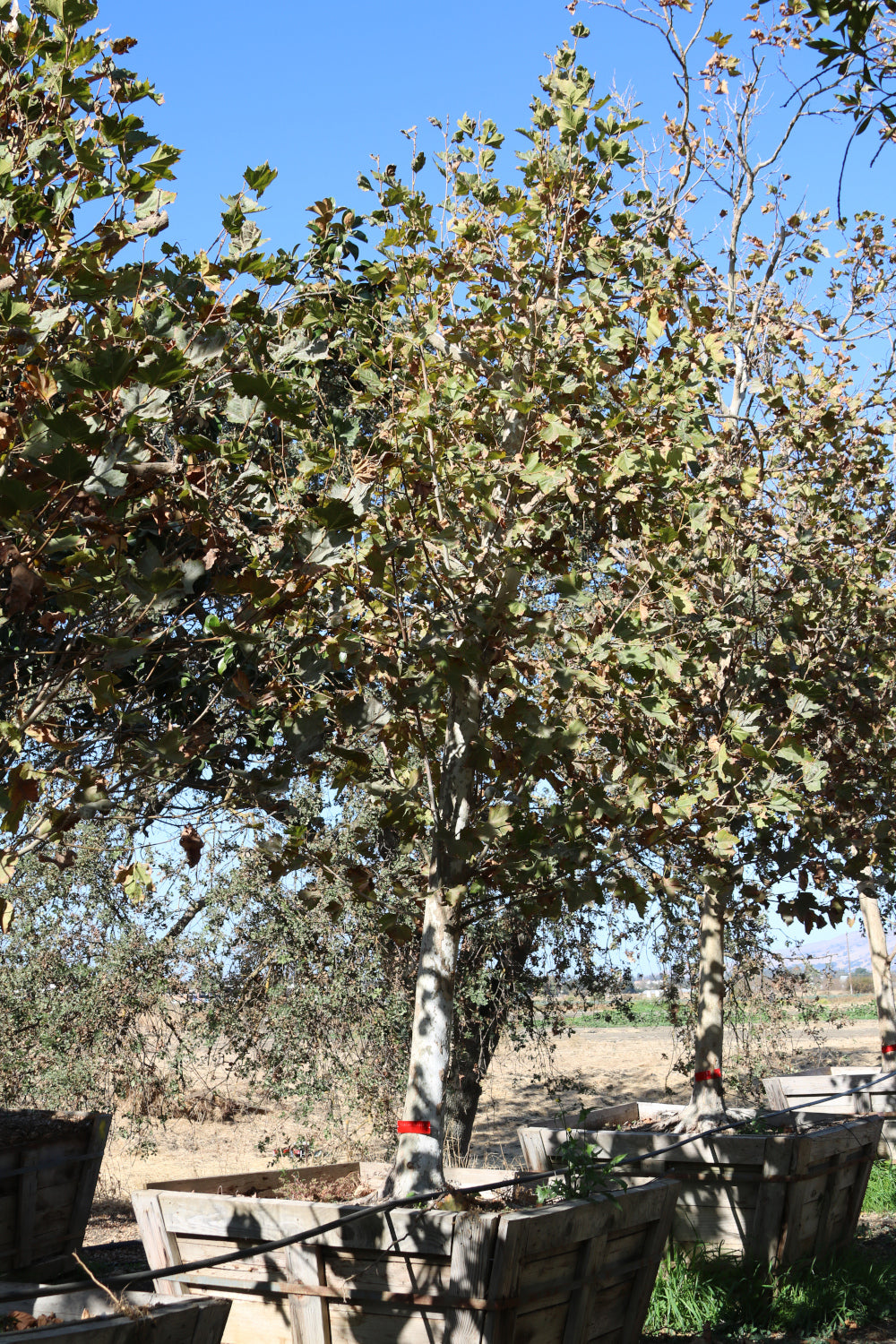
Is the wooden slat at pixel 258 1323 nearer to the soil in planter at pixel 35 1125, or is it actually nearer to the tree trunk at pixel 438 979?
the tree trunk at pixel 438 979

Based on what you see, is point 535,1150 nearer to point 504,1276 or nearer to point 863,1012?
point 504,1276

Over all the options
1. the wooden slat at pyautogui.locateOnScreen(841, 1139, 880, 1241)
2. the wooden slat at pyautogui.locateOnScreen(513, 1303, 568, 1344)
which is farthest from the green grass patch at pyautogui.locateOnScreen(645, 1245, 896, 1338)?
the wooden slat at pyautogui.locateOnScreen(513, 1303, 568, 1344)

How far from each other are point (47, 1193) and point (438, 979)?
4.49 m

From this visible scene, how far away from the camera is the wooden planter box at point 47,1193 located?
7547 mm

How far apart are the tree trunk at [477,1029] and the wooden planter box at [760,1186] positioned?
2513 millimetres

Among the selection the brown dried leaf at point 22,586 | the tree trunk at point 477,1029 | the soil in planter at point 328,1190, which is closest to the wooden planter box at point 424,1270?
the soil in planter at point 328,1190

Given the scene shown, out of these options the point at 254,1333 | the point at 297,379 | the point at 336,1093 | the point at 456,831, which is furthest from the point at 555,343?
the point at 336,1093

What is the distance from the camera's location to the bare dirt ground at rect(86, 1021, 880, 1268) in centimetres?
1128

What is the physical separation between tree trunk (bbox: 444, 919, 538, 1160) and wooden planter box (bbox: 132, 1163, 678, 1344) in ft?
16.3

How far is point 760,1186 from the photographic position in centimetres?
704

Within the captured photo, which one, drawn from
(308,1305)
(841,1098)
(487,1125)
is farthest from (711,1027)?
(487,1125)

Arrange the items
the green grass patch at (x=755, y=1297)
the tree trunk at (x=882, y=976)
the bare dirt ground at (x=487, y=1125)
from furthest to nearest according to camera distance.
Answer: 1. the tree trunk at (x=882, y=976)
2. the bare dirt ground at (x=487, y=1125)
3. the green grass patch at (x=755, y=1297)

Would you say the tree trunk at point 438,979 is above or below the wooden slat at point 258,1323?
above

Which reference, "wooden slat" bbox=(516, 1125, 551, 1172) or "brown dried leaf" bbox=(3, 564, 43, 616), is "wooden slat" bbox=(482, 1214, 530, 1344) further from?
"wooden slat" bbox=(516, 1125, 551, 1172)
